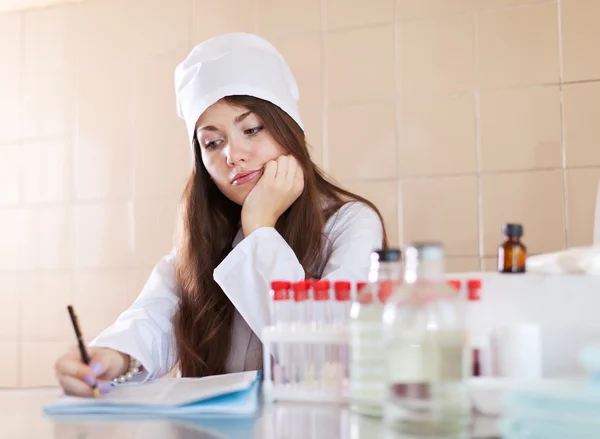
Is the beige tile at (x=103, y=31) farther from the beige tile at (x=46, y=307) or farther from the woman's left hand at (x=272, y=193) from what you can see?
the woman's left hand at (x=272, y=193)

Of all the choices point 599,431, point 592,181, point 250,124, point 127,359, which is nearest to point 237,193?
point 250,124

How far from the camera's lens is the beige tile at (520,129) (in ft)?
6.36

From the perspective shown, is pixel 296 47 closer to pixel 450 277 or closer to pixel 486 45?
pixel 486 45

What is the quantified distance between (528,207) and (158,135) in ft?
4.13

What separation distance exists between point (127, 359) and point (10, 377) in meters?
1.59

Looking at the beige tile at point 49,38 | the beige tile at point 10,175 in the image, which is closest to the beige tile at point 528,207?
the beige tile at point 49,38

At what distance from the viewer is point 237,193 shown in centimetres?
172

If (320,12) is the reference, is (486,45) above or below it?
below

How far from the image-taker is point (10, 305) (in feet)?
8.78

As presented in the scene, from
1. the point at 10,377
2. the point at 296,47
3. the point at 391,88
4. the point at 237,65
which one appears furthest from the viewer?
the point at 10,377

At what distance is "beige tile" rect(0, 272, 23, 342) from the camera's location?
2.66m

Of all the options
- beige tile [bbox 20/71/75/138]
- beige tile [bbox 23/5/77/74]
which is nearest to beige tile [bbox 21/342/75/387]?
beige tile [bbox 20/71/75/138]

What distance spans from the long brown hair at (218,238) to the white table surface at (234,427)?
2.08 feet

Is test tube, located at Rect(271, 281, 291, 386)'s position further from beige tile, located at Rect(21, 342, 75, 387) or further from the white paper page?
beige tile, located at Rect(21, 342, 75, 387)
